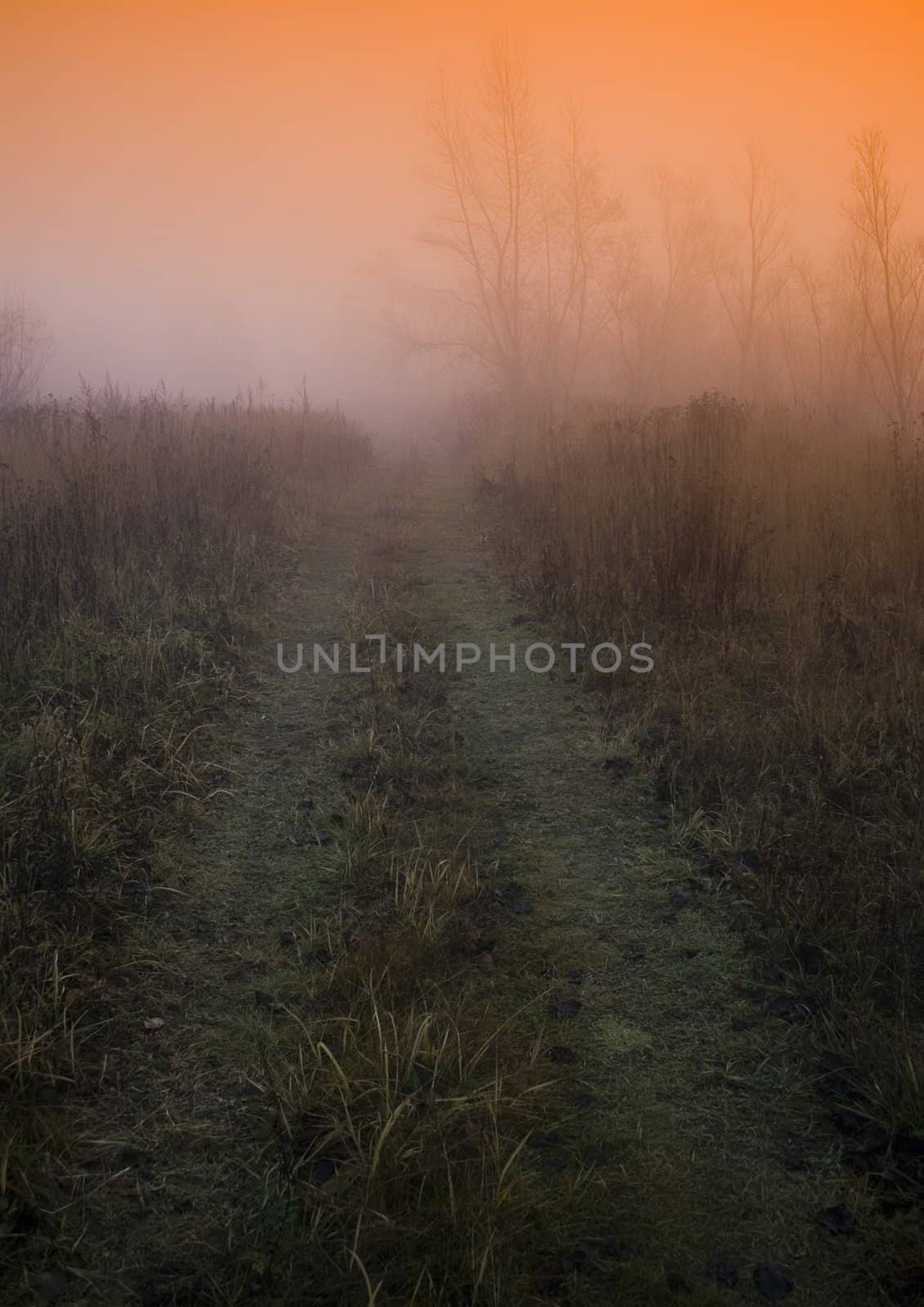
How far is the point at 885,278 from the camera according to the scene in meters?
16.2

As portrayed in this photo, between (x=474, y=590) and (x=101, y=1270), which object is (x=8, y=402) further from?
(x=101, y=1270)

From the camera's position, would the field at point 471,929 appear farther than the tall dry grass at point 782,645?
No

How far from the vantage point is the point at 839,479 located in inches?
311

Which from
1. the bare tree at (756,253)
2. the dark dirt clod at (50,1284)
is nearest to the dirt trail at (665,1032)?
the dark dirt clod at (50,1284)

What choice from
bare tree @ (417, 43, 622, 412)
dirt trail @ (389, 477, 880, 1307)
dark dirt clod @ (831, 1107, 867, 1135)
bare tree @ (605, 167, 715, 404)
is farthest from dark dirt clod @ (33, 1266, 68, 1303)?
bare tree @ (605, 167, 715, 404)

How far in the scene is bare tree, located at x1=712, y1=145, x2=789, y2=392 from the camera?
2389 centimetres

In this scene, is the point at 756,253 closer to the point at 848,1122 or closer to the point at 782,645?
the point at 782,645

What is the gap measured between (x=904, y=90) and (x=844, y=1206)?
68.2 metres

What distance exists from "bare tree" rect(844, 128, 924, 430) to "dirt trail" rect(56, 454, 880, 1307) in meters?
14.6

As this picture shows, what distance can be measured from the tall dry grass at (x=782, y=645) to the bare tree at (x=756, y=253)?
16690mm

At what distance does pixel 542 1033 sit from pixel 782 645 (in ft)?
12.4

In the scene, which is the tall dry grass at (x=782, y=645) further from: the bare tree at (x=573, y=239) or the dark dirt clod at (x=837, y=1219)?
the bare tree at (x=573, y=239)

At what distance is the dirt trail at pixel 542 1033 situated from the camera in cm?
172

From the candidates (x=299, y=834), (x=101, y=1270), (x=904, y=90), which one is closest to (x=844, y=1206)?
(x=101, y=1270)
